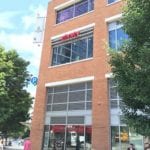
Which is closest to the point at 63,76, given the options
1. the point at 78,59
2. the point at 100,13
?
the point at 78,59

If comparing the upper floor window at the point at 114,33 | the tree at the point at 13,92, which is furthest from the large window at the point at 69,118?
the tree at the point at 13,92

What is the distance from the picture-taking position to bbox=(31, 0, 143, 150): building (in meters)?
20.6

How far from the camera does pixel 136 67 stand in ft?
37.3

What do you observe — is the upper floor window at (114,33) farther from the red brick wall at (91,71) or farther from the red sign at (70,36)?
the red sign at (70,36)

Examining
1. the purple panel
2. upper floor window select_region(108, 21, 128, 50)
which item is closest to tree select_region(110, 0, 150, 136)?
upper floor window select_region(108, 21, 128, 50)

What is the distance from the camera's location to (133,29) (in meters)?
11.5

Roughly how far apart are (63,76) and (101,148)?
6545 millimetres

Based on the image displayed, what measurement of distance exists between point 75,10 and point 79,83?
6363 millimetres

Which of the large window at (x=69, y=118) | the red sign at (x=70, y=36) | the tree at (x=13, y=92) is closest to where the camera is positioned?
the large window at (x=69, y=118)

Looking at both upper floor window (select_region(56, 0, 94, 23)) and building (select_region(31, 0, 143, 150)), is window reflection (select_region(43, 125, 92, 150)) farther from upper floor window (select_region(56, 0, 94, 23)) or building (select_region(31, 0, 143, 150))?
upper floor window (select_region(56, 0, 94, 23))

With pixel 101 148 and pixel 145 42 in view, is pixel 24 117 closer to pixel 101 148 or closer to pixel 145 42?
pixel 101 148

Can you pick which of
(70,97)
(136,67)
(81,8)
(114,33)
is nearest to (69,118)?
(70,97)

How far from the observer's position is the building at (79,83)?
2062cm

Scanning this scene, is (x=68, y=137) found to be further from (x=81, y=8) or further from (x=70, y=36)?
(x=81, y=8)
